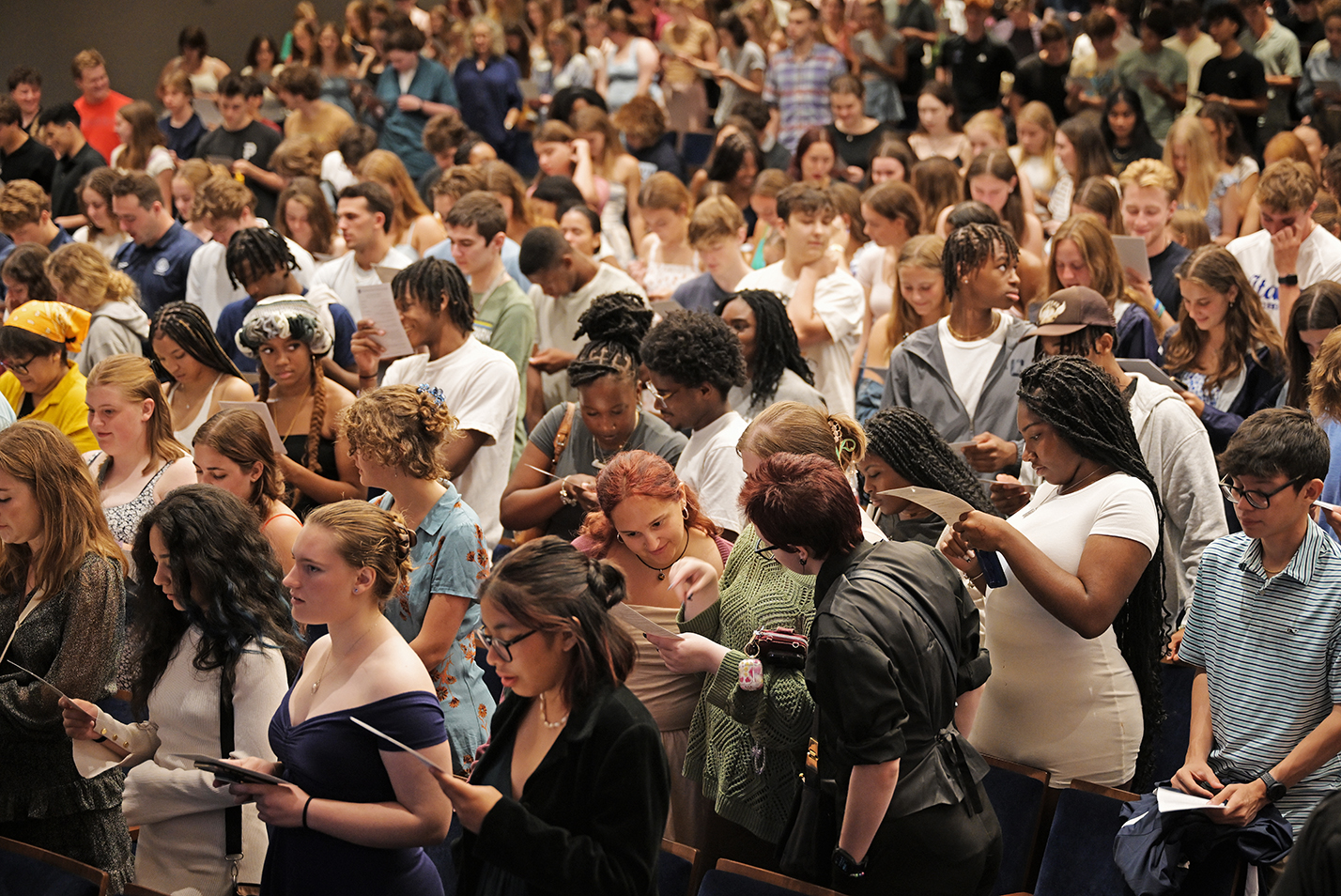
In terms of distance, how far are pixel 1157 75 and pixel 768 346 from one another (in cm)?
656

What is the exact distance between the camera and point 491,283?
208 inches

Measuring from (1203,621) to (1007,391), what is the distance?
148 centimetres

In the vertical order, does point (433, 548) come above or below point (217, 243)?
above

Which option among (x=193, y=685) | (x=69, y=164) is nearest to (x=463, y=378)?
(x=193, y=685)

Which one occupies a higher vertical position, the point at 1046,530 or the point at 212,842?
the point at 1046,530

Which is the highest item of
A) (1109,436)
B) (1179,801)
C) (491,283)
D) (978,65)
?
(1109,436)

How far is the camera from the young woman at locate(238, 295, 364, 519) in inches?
171

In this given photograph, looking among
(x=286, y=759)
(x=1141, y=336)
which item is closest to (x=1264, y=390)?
(x=1141, y=336)

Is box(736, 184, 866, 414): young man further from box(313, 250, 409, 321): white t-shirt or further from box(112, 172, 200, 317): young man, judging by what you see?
box(112, 172, 200, 317): young man

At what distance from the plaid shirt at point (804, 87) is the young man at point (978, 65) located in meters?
0.94

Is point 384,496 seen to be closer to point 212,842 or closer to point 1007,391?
point 212,842

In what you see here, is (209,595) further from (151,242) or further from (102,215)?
(102,215)

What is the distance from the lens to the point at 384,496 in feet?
11.2

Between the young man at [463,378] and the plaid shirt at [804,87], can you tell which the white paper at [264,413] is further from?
the plaid shirt at [804,87]
